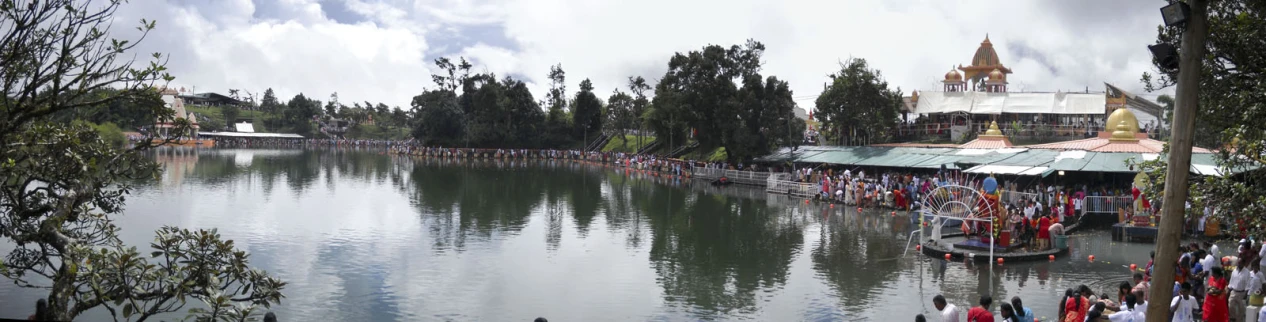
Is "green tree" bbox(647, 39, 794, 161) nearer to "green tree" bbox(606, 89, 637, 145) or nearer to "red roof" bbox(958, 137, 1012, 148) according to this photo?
"red roof" bbox(958, 137, 1012, 148)

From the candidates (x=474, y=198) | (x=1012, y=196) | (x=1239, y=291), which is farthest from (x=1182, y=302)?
(x=474, y=198)

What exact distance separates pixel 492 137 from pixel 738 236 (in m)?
54.8

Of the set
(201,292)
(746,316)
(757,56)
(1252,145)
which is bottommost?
(746,316)

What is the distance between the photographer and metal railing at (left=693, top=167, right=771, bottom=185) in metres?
39.4

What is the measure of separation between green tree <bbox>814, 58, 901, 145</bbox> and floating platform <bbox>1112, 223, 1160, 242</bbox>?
23.2 metres

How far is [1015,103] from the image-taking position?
48.2 m

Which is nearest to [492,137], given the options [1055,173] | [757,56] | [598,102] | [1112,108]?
[598,102]

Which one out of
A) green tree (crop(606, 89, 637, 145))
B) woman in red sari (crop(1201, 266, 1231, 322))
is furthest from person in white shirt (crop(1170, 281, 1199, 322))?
green tree (crop(606, 89, 637, 145))

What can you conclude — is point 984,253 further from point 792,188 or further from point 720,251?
point 792,188

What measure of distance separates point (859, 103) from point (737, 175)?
8015 millimetres

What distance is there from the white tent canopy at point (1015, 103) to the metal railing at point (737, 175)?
1483cm

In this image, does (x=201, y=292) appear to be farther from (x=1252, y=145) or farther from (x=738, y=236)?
(x=738, y=236)

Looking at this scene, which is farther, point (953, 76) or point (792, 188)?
point (953, 76)

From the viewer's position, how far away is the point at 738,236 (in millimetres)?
22484
